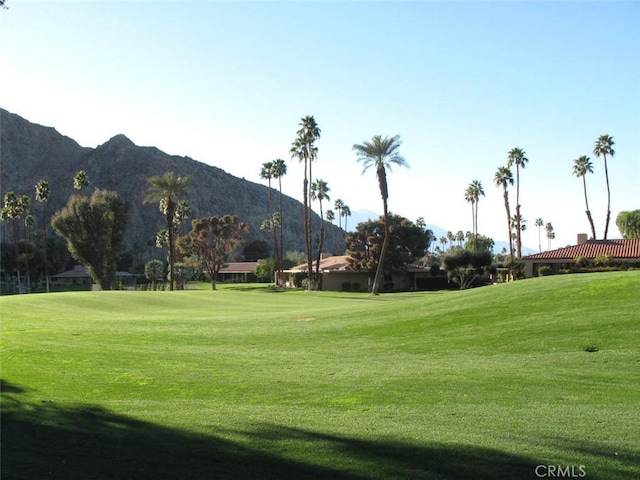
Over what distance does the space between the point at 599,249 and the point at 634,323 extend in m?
60.4

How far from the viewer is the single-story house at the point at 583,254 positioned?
7169 centimetres

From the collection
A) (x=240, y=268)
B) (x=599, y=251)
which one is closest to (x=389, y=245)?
(x=599, y=251)

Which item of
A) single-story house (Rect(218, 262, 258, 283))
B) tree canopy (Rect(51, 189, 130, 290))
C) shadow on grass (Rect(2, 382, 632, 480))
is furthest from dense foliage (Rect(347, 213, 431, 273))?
shadow on grass (Rect(2, 382, 632, 480))

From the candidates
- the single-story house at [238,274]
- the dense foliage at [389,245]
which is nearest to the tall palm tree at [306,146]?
the dense foliage at [389,245]

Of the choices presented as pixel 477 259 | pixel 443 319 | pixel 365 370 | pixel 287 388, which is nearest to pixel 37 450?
pixel 287 388

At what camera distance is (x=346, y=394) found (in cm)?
1303

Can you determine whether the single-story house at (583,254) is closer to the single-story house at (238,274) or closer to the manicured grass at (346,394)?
the manicured grass at (346,394)

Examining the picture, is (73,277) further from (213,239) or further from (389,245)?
(389,245)

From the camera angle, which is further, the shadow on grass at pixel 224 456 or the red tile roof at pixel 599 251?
the red tile roof at pixel 599 251

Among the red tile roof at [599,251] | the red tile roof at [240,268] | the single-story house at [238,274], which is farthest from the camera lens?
the red tile roof at [240,268]

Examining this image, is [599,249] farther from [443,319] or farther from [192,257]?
[192,257]

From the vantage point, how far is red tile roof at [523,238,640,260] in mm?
71875

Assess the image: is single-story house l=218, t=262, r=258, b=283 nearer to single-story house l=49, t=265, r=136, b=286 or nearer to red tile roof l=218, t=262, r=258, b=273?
red tile roof l=218, t=262, r=258, b=273

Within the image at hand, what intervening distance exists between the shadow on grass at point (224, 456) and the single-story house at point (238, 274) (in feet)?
446
